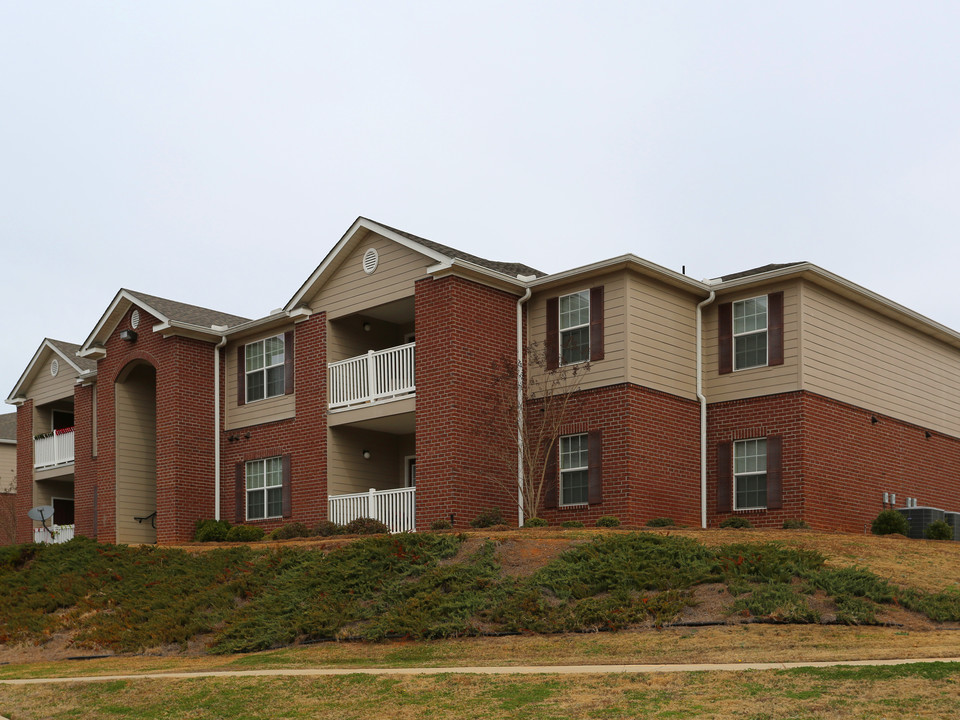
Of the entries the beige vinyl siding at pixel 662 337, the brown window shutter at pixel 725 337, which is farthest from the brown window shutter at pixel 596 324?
the brown window shutter at pixel 725 337

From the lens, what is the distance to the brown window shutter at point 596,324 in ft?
81.3

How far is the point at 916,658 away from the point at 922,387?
704 inches

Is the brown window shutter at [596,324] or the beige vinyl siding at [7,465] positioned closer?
the brown window shutter at [596,324]

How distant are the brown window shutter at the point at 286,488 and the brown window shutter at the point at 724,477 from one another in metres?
10.2

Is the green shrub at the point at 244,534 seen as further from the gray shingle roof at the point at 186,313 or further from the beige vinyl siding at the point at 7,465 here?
the beige vinyl siding at the point at 7,465

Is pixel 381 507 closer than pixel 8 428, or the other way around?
pixel 381 507

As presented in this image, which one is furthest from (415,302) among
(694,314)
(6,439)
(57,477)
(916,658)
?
(6,439)

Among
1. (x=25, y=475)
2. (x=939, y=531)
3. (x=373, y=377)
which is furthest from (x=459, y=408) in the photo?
(x=25, y=475)

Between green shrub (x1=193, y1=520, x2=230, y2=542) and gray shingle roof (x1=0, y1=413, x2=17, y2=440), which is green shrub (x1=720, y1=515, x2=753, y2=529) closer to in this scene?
green shrub (x1=193, y1=520, x2=230, y2=542)

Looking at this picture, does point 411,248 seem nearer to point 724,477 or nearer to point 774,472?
point 724,477

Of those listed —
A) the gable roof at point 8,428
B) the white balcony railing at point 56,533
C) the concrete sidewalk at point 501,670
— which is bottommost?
the white balcony railing at point 56,533

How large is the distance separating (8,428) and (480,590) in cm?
4192

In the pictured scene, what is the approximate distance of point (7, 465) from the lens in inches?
2019

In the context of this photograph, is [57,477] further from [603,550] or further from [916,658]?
[916,658]
